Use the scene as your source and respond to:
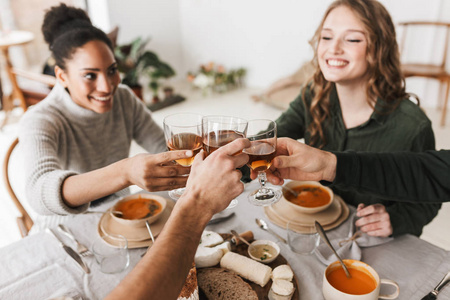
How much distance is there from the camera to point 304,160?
1.18 m

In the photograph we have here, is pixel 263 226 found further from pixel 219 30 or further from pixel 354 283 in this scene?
pixel 219 30

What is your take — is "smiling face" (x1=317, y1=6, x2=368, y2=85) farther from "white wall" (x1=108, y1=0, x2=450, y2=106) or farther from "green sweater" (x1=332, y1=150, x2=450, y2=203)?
"white wall" (x1=108, y1=0, x2=450, y2=106)

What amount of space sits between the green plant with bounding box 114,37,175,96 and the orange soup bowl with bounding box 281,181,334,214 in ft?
12.5

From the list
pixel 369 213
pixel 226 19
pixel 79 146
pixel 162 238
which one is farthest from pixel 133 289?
pixel 226 19

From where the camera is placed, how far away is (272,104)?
4750 mm

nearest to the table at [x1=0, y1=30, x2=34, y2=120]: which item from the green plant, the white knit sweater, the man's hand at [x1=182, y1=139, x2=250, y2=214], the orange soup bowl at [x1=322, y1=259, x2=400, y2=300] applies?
the green plant

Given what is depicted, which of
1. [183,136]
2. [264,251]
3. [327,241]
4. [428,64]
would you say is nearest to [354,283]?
[327,241]

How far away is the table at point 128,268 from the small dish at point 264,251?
47mm

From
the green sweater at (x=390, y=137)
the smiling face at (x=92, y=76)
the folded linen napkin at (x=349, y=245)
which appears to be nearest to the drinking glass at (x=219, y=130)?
the folded linen napkin at (x=349, y=245)

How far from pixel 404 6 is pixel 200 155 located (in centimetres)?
421

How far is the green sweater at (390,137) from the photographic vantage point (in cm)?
134

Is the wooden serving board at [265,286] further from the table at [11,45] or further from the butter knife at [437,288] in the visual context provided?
the table at [11,45]

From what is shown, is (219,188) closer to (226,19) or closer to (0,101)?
(0,101)

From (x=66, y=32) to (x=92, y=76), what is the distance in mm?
219
